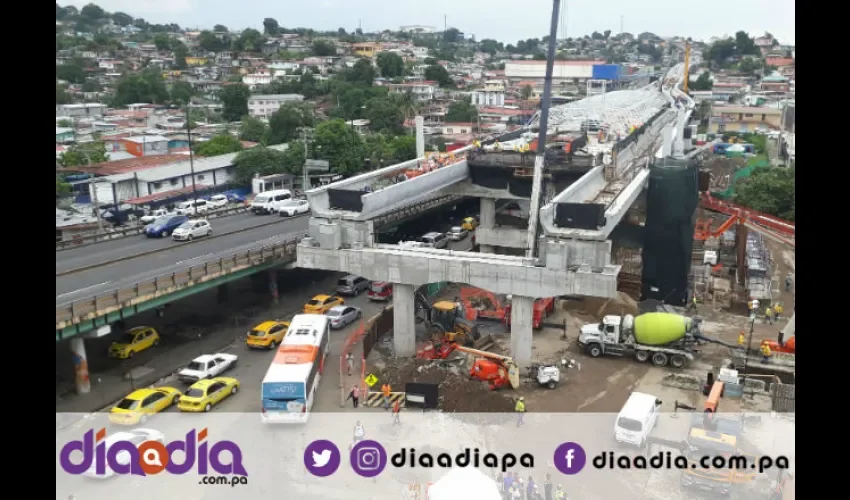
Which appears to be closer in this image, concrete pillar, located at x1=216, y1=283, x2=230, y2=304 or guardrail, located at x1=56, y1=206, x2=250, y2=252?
guardrail, located at x1=56, y1=206, x2=250, y2=252

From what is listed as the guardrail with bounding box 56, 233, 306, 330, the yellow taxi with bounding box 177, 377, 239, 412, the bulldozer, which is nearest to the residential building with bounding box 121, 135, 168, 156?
the guardrail with bounding box 56, 233, 306, 330

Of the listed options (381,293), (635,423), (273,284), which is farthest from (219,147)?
(635,423)

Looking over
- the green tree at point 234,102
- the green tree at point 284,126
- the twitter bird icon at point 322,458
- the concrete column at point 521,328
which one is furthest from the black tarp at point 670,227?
the green tree at point 234,102

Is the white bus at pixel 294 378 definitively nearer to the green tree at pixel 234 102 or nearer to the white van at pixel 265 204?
the white van at pixel 265 204

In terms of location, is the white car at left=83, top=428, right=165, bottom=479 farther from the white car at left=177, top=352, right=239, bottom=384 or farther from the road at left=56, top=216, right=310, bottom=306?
the road at left=56, top=216, right=310, bottom=306

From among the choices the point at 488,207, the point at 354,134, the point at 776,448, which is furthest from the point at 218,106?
the point at 776,448

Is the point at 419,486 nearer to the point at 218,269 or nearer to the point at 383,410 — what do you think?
the point at 383,410

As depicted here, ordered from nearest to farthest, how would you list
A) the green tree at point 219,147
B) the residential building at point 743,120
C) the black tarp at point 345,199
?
the black tarp at point 345,199
the green tree at point 219,147
the residential building at point 743,120

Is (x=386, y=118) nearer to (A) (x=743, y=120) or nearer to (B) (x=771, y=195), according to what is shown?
(A) (x=743, y=120)
